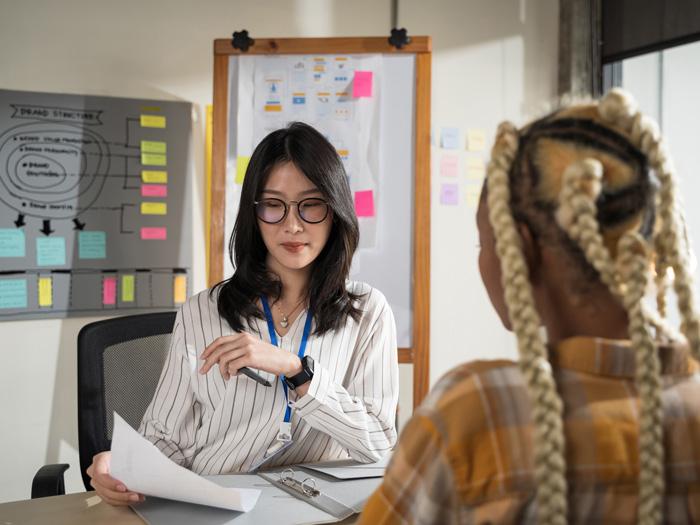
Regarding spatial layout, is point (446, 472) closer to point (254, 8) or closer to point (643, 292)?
point (643, 292)

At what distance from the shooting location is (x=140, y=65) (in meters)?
3.00

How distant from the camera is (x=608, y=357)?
0.72 meters

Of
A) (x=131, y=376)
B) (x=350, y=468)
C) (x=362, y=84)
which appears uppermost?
(x=362, y=84)

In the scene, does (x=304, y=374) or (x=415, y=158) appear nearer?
(x=304, y=374)

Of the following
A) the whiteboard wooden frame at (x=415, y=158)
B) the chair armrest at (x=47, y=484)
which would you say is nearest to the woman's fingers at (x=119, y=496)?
the chair armrest at (x=47, y=484)

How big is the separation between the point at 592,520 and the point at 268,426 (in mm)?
1001

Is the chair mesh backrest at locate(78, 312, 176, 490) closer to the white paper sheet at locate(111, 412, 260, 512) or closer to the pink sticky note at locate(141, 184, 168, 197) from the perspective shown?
the white paper sheet at locate(111, 412, 260, 512)

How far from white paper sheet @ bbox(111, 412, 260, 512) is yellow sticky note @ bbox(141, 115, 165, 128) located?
2.04 metres

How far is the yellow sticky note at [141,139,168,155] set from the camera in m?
2.99

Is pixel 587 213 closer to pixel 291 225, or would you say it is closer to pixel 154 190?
pixel 291 225

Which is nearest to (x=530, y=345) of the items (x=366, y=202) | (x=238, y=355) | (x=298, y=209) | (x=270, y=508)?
(x=270, y=508)

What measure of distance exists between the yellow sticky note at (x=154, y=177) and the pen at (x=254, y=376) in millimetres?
1655

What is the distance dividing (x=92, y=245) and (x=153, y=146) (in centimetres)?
47

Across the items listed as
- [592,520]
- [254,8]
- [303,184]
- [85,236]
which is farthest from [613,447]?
[254,8]
